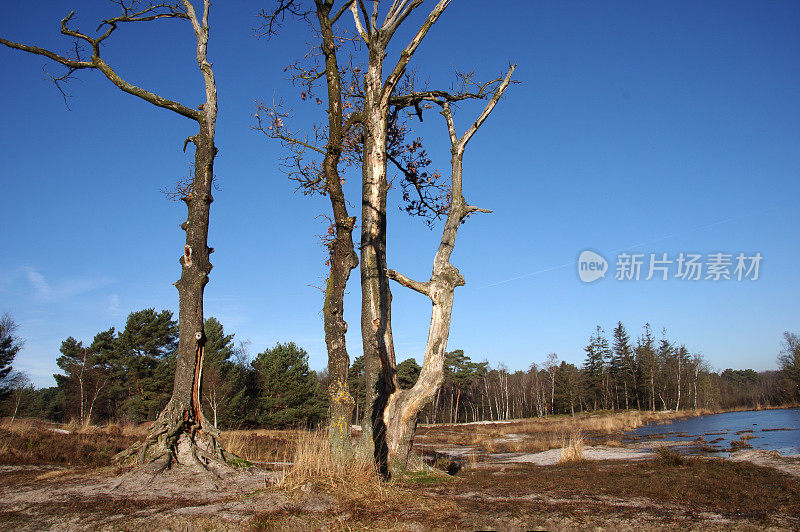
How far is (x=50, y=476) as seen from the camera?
20.4 feet

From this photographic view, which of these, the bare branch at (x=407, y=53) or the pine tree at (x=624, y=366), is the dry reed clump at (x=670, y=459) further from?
the pine tree at (x=624, y=366)

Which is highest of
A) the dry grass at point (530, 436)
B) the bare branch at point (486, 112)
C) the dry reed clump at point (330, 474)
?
the bare branch at point (486, 112)

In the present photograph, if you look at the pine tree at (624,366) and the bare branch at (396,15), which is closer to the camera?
the bare branch at (396,15)

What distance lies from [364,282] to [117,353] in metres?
33.5

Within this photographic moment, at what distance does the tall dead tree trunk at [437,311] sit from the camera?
6.68 metres

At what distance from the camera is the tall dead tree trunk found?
6.68m

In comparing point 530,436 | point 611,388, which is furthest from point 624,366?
point 530,436

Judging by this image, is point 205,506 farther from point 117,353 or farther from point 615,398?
point 615,398

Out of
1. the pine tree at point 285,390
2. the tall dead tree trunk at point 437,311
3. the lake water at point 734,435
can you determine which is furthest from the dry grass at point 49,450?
the pine tree at point 285,390

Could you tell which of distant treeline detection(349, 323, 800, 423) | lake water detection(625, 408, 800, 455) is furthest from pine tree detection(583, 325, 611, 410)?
lake water detection(625, 408, 800, 455)

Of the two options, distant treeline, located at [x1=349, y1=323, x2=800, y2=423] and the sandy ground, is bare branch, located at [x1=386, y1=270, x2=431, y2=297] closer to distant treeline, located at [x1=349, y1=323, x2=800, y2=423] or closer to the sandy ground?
the sandy ground

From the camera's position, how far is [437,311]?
723 centimetres

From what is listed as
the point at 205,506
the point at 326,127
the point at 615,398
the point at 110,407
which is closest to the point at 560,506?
the point at 205,506

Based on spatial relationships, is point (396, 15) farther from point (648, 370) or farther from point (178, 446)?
point (648, 370)
